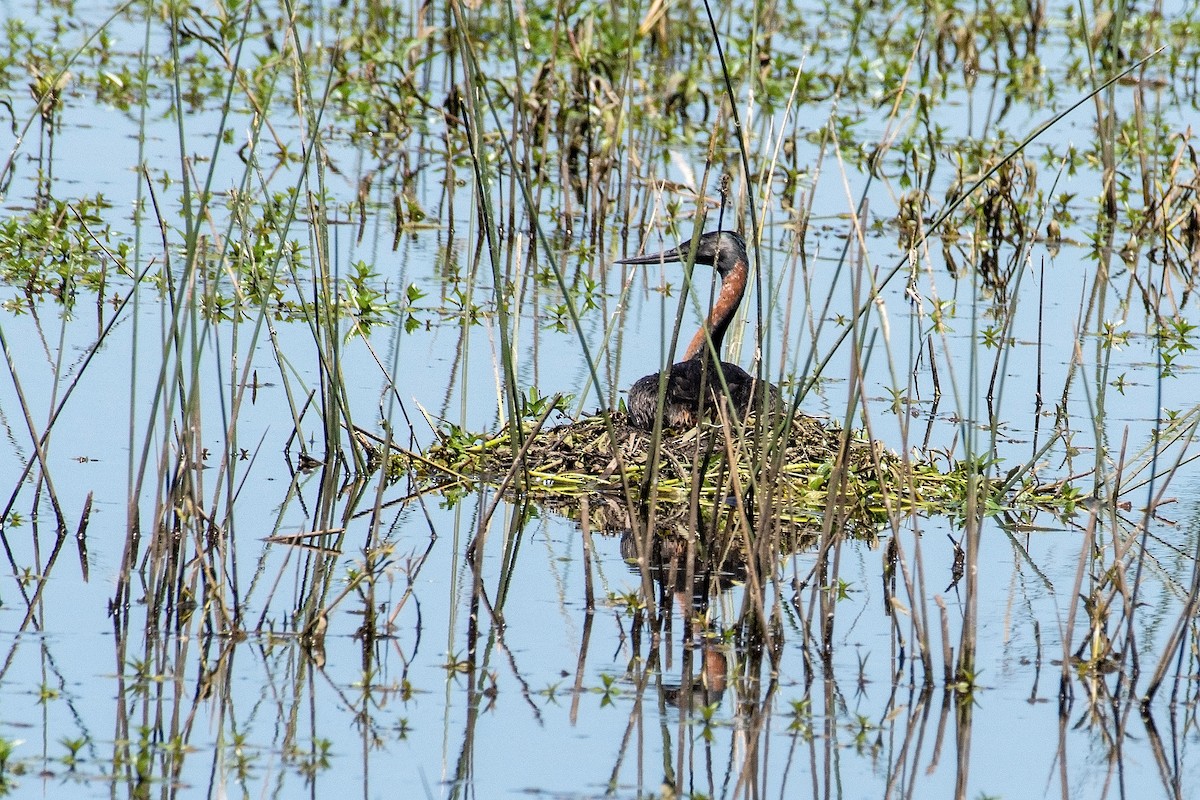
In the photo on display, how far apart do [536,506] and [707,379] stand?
2.24ft

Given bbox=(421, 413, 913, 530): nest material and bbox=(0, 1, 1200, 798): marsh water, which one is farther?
bbox=(421, 413, 913, 530): nest material

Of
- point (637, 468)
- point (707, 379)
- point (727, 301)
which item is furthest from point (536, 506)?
point (727, 301)

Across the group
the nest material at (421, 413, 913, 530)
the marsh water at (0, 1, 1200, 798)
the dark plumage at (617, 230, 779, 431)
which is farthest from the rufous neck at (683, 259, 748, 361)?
the nest material at (421, 413, 913, 530)

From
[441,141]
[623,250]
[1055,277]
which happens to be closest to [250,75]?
[441,141]

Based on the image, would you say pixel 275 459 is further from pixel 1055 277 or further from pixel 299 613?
pixel 1055 277

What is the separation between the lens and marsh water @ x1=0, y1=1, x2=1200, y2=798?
3.76 metres

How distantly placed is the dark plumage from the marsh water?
0.15m

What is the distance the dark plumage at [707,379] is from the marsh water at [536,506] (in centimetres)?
15

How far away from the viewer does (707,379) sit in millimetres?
5703

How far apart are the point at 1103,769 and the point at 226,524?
2118mm

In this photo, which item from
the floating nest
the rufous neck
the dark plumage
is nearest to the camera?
the floating nest

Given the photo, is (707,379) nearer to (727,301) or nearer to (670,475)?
(670,475)

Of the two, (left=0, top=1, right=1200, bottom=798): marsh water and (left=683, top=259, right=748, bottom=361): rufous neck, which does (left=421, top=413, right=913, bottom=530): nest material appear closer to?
(left=0, top=1, right=1200, bottom=798): marsh water

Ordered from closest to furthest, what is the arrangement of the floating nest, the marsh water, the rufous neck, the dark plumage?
the marsh water < the floating nest < the dark plumage < the rufous neck
